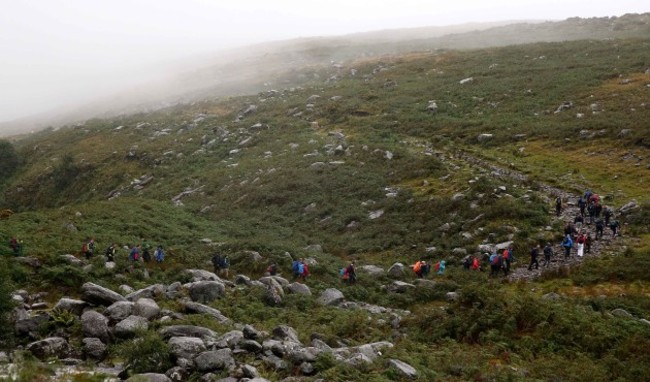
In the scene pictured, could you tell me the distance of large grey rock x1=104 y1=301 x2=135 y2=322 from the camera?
49.6ft

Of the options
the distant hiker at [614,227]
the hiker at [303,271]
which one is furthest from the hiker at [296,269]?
the distant hiker at [614,227]

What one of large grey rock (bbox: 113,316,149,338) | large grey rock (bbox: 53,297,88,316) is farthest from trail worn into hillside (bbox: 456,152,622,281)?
large grey rock (bbox: 53,297,88,316)

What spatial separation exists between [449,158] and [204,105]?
51049 mm

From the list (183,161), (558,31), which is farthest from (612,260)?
(558,31)

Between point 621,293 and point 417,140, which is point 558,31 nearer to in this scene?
point 417,140

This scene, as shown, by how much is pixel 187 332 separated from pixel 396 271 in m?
13.8

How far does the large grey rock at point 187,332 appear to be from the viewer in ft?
45.2

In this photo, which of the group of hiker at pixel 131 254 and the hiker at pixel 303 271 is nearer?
the group of hiker at pixel 131 254

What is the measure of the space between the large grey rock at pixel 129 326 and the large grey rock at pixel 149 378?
104 inches

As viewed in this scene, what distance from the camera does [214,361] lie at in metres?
12.2

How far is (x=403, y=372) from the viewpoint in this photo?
496 inches

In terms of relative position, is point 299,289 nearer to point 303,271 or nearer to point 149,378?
point 303,271

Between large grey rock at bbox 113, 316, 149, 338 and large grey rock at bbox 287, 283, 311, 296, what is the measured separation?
7.95 metres

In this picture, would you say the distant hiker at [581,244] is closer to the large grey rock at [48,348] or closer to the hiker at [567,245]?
the hiker at [567,245]
